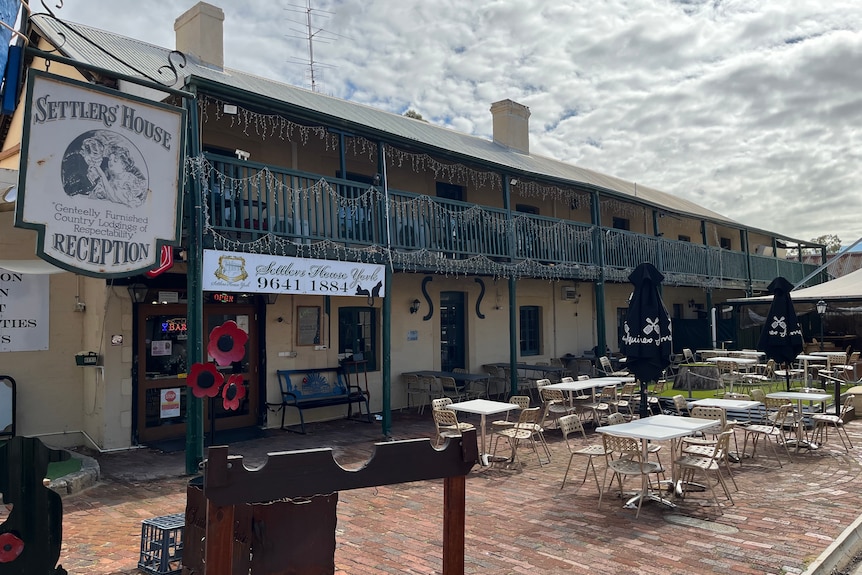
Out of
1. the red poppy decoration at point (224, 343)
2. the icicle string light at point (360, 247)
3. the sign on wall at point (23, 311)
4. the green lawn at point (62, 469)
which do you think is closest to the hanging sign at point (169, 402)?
the sign on wall at point (23, 311)

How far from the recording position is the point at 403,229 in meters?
11.0

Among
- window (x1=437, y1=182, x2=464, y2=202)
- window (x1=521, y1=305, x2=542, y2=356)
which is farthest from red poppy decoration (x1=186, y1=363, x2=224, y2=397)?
window (x1=521, y1=305, x2=542, y2=356)

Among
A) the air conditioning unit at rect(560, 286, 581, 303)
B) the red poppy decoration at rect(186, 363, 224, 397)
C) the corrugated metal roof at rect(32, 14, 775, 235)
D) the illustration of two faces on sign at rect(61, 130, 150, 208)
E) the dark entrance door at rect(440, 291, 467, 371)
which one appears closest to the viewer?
the illustration of two faces on sign at rect(61, 130, 150, 208)

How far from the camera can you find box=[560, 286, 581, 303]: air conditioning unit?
A: 1777cm

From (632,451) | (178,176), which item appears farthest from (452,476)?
(632,451)

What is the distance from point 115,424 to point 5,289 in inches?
95.8

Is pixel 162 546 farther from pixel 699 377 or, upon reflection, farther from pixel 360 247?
pixel 699 377

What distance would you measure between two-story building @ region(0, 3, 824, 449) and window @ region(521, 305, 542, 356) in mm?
67

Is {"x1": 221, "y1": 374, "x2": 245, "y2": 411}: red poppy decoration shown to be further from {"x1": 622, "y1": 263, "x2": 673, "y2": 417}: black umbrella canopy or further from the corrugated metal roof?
{"x1": 622, "y1": 263, "x2": 673, "y2": 417}: black umbrella canopy

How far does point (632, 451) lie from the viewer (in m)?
6.42

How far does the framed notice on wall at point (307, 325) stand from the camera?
37.0 feet

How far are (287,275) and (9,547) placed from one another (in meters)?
5.57

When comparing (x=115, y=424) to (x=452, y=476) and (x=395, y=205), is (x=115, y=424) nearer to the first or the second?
(x=395, y=205)

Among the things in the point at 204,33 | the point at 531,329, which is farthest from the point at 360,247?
the point at 531,329
